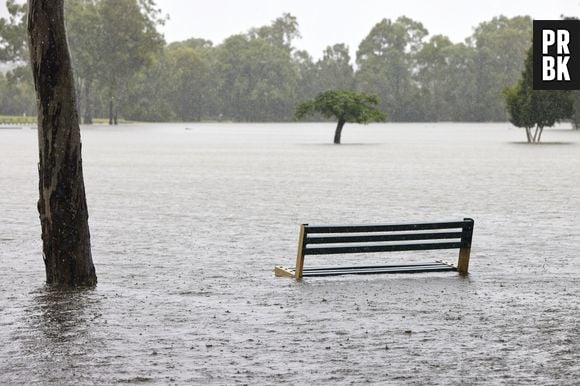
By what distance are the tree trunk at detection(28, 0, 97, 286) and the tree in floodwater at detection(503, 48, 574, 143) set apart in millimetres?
60053

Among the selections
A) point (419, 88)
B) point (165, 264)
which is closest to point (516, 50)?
point (419, 88)

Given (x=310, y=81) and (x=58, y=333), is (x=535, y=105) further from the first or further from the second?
(x=310, y=81)

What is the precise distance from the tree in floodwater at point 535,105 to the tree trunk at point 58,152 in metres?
60.1

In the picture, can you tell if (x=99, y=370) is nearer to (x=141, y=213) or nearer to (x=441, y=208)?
(x=141, y=213)

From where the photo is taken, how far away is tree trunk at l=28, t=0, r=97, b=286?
40.0ft

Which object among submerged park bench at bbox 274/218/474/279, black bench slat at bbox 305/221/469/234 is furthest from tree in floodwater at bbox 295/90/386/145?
black bench slat at bbox 305/221/469/234

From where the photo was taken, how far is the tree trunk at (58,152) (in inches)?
480

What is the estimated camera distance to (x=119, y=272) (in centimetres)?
1394

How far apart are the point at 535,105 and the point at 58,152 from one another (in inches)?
2384

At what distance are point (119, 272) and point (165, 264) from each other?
0.98m

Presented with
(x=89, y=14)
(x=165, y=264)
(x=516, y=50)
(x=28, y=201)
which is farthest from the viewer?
(x=516, y=50)

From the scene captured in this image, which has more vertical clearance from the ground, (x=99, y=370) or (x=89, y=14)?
(x=89, y=14)

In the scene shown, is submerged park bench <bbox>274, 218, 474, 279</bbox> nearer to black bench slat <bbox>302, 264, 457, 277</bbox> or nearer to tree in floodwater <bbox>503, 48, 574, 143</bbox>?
black bench slat <bbox>302, 264, 457, 277</bbox>

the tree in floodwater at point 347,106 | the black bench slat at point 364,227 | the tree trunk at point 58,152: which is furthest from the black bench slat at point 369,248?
the tree in floodwater at point 347,106
